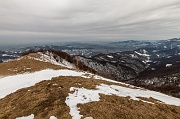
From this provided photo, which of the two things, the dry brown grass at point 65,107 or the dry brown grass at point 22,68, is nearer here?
the dry brown grass at point 65,107

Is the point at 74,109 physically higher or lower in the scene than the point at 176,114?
higher

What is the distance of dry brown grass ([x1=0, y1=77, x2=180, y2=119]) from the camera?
46.0 feet

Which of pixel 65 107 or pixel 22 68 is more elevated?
pixel 65 107

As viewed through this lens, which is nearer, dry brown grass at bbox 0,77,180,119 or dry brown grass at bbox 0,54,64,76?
dry brown grass at bbox 0,77,180,119

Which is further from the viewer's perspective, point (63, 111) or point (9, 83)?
point (9, 83)

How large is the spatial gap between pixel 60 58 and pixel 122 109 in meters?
70.2

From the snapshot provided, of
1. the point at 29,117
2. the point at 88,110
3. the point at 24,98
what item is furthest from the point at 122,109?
the point at 24,98

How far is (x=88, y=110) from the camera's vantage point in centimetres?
1431

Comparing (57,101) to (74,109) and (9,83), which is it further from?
(9,83)

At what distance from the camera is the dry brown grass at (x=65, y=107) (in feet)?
46.0

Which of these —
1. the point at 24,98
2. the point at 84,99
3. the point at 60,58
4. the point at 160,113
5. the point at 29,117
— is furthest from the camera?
the point at 60,58

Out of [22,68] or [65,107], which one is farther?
[22,68]

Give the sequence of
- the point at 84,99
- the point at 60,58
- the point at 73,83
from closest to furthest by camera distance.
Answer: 1. the point at 84,99
2. the point at 73,83
3. the point at 60,58

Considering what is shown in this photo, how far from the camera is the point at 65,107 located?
48.7 ft
